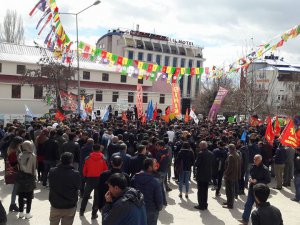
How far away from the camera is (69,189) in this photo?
5559 millimetres

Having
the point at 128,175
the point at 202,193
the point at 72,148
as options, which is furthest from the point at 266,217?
the point at 72,148

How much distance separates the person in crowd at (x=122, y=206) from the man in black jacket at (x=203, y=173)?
453 cm

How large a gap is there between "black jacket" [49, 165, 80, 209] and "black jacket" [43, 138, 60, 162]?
3985 millimetres

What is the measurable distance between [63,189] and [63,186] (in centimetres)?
5

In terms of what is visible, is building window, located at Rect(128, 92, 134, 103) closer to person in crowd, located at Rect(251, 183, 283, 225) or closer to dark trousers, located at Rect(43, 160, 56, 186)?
dark trousers, located at Rect(43, 160, 56, 186)

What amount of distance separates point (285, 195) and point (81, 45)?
1537 centimetres

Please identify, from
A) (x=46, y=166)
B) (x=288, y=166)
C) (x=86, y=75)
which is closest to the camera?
(x=46, y=166)

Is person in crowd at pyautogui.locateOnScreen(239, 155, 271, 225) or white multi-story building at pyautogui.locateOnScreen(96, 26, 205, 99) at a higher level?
white multi-story building at pyautogui.locateOnScreen(96, 26, 205, 99)

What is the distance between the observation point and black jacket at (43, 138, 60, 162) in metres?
9.45

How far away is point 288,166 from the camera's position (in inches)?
454

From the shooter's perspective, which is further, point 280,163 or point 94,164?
point 280,163

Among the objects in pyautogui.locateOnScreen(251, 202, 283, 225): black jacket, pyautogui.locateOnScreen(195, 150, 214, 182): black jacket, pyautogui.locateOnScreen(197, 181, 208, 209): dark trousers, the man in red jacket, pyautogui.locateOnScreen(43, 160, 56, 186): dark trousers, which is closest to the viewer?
pyautogui.locateOnScreen(251, 202, 283, 225): black jacket

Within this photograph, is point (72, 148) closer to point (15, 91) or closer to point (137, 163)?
point (137, 163)

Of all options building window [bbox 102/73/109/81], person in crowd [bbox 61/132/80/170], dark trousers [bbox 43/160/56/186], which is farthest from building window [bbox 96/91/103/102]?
person in crowd [bbox 61/132/80/170]
